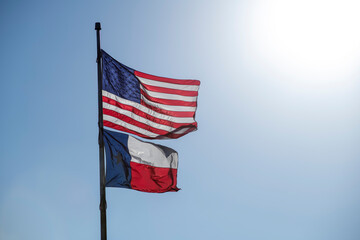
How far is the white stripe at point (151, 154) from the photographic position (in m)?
10.1

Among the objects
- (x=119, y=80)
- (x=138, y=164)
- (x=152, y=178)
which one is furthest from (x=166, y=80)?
(x=152, y=178)

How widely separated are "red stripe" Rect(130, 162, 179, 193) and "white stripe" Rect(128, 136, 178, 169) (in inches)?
5.0

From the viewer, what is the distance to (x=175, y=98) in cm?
1102

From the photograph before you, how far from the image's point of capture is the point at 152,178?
10438 millimetres

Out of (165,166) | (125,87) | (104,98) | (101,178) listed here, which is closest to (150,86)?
(125,87)

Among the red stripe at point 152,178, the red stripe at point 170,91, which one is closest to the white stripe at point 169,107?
the red stripe at point 170,91

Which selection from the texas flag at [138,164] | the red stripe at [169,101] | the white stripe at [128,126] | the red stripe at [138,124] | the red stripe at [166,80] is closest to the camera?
the texas flag at [138,164]

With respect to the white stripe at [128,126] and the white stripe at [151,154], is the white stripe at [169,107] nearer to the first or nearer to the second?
the white stripe at [128,126]

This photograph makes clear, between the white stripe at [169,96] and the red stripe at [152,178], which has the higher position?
the white stripe at [169,96]

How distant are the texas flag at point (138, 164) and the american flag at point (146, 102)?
38cm

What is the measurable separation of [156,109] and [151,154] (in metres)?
1.35

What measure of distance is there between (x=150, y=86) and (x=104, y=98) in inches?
58.4

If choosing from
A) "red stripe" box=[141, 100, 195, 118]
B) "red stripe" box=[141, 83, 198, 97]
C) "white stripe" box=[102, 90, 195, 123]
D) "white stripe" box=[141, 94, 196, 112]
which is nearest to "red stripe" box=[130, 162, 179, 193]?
"white stripe" box=[102, 90, 195, 123]

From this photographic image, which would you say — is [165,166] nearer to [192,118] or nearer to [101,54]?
[192,118]
